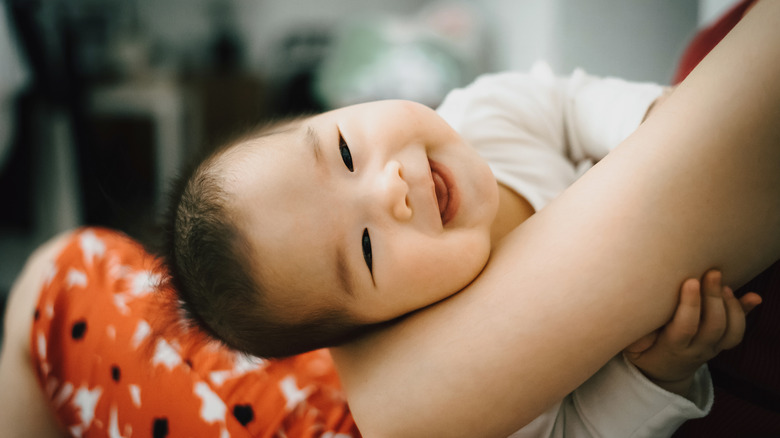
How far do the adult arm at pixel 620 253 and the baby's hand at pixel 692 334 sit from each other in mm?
12

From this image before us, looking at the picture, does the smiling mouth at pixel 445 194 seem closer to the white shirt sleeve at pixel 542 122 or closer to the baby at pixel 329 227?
the baby at pixel 329 227

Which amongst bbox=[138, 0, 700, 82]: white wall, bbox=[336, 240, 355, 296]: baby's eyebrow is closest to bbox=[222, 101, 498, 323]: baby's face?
bbox=[336, 240, 355, 296]: baby's eyebrow

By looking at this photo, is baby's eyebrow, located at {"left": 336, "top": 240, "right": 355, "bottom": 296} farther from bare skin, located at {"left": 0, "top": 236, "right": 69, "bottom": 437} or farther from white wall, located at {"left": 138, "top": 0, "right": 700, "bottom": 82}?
white wall, located at {"left": 138, "top": 0, "right": 700, "bottom": 82}

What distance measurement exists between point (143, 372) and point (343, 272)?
0.32 meters

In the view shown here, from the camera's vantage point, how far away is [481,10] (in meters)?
2.82

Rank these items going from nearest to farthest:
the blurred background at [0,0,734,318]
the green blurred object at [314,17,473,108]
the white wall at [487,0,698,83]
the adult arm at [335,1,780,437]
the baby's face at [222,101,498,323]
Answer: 1. the adult arm at [335,1,780,437]
2. the baby's face at [222,101,498,323]
3. the white wall at [487,0,698,83]
4. the blurred background at [0,0,734,318]
5. the green blurred object at [314,17,473,108]

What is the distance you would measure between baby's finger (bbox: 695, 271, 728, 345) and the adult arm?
1cm

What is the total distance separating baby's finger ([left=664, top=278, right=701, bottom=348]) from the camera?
1.37 feet

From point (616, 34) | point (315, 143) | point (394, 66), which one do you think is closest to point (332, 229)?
point (315, 143)

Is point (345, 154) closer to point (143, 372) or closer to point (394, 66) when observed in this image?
point (143, 372)

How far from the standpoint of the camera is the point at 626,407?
1.61ft

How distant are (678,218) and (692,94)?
10 centimetres

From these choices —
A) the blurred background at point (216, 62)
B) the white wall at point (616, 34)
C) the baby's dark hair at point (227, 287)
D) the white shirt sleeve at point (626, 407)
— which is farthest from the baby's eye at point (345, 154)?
the white wall at point (616, 34)

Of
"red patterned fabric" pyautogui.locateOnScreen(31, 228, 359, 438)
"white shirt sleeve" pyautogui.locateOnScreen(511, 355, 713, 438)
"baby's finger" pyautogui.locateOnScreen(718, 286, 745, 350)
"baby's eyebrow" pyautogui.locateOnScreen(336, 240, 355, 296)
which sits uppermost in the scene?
"baby's finger" pyautogui.locateOnScreen(718, 286, 745, 350)
